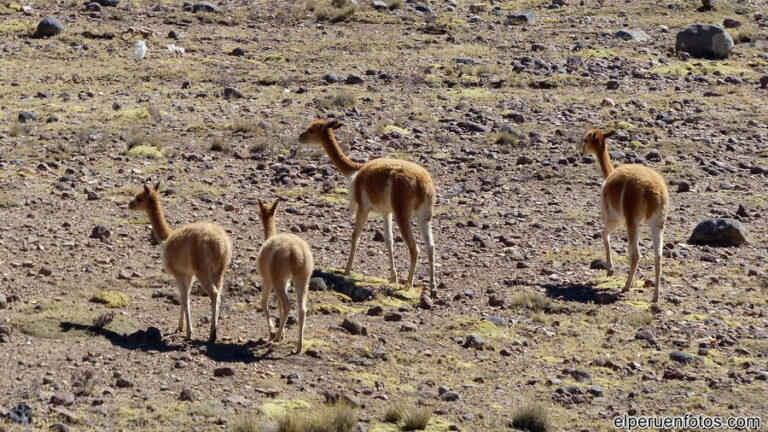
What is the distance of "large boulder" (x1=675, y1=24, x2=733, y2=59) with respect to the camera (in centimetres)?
3200

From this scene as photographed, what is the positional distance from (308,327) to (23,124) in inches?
424

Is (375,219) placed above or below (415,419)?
below

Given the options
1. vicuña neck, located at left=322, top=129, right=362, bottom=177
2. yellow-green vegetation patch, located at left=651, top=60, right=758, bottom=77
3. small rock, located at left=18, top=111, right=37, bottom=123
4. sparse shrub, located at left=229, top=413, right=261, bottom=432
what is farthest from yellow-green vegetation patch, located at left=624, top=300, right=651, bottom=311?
yellow-green vegetation patch, located at left=651, top=60, right=758, bottom=77

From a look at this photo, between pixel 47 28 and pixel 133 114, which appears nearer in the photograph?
pixel 133 114

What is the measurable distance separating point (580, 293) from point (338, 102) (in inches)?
420

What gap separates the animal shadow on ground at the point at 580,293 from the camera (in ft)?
49.4

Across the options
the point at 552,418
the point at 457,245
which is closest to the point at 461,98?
the point at 457,245

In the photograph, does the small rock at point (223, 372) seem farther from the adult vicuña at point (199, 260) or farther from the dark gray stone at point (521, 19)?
the dark gray stone at point (521, 19)

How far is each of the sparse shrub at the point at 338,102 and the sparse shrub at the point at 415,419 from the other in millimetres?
14537

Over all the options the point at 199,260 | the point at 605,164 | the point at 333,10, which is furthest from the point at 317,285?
the point at 333,10

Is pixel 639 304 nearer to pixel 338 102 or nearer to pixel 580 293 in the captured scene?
pixel 580 293

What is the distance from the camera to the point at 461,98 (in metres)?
26.3

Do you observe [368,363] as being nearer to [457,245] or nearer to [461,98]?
[457,245]

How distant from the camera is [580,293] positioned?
1535 cm
